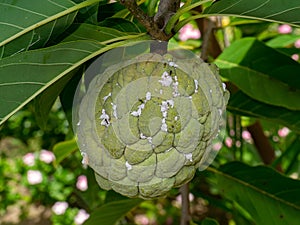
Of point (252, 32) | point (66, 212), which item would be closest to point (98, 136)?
point (252, 32)

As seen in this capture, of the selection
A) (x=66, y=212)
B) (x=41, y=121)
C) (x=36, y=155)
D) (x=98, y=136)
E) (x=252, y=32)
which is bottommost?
(x=66, y=212)

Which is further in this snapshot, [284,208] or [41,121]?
[284,208]

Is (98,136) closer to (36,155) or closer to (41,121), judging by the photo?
(41,121)

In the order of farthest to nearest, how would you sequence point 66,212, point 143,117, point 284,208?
1. point 66,212
2. point 284,208
3. point 143,117

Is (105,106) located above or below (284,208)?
above

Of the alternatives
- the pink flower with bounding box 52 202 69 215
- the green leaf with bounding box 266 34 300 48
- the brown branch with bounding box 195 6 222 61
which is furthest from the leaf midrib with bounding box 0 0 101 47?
the pink flower with bounding box 52 202 69 215

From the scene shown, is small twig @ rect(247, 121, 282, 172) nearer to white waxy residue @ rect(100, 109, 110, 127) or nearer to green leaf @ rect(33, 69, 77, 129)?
green leaf @ rect(33, 69, 77, 129)
